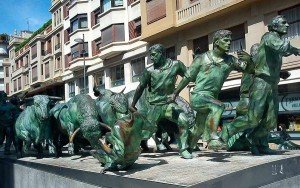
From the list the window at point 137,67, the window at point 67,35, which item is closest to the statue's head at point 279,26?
the window at point 137,67

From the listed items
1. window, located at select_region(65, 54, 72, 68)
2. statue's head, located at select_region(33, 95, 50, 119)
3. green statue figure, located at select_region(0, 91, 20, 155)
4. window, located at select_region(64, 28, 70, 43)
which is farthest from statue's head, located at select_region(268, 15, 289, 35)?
window, located at select_region(64, 28, 70, 43)

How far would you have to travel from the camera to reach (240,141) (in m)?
7.16

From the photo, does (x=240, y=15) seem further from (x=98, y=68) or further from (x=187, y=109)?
(x=98, y=68)

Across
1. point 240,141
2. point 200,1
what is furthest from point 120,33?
point 240,141

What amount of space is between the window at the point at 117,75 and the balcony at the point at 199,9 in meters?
7.34

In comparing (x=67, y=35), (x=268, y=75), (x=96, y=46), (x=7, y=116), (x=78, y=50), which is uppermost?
(x=67, y=35)

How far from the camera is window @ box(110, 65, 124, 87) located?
2700 centimetres

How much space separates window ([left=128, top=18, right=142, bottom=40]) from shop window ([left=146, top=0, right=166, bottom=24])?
8.19 feet

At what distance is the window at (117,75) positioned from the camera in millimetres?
27000

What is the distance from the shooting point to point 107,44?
27297 millimetres

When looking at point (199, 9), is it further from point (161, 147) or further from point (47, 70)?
point (47, 70)

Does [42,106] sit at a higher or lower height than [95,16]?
lower

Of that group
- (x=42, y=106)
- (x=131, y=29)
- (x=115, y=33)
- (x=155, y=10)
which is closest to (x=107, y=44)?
(x=115, y=33)

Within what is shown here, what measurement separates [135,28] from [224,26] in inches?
340
